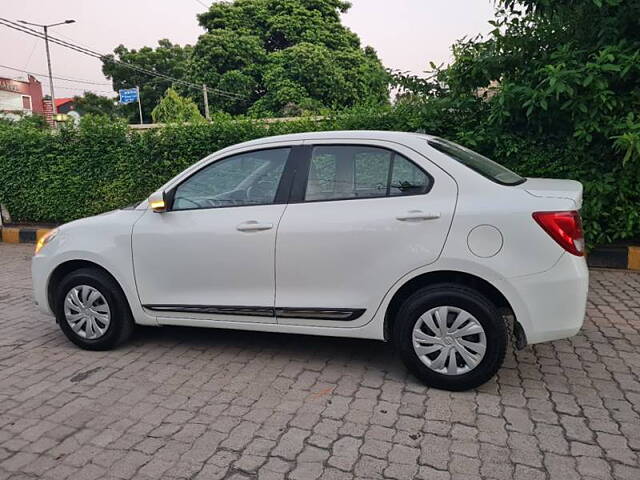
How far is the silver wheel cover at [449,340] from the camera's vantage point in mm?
3174

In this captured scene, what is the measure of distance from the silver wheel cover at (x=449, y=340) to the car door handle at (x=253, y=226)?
1.17m

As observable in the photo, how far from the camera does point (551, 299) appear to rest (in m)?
3.07

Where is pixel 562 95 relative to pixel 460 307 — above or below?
above

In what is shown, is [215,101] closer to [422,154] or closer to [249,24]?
[249,24]

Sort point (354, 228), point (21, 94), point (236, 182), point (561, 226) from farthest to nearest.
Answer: point (21, 94)
point (236, 182)
point (354, 228)
point (561, 226)

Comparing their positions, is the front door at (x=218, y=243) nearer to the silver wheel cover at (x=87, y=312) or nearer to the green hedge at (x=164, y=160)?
the silver wheel cover at (x=87, y=312)

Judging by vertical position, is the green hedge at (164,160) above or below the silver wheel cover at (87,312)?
above

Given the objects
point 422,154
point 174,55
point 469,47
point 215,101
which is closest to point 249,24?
point 215,101

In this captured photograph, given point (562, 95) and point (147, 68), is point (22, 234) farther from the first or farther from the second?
point (147, 68)

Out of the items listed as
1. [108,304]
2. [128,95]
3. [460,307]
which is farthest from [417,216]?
[128,95]

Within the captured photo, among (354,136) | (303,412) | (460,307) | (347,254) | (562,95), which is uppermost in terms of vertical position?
(562,95)

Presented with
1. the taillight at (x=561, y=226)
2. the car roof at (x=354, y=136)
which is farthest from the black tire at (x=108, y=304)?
the taillight at (x=561, y=226)

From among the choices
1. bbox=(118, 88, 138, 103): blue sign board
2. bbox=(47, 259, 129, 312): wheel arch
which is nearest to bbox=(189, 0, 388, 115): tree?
bbox=(118, 88, 138, 103): blue sign board

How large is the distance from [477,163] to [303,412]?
2.00 meters
